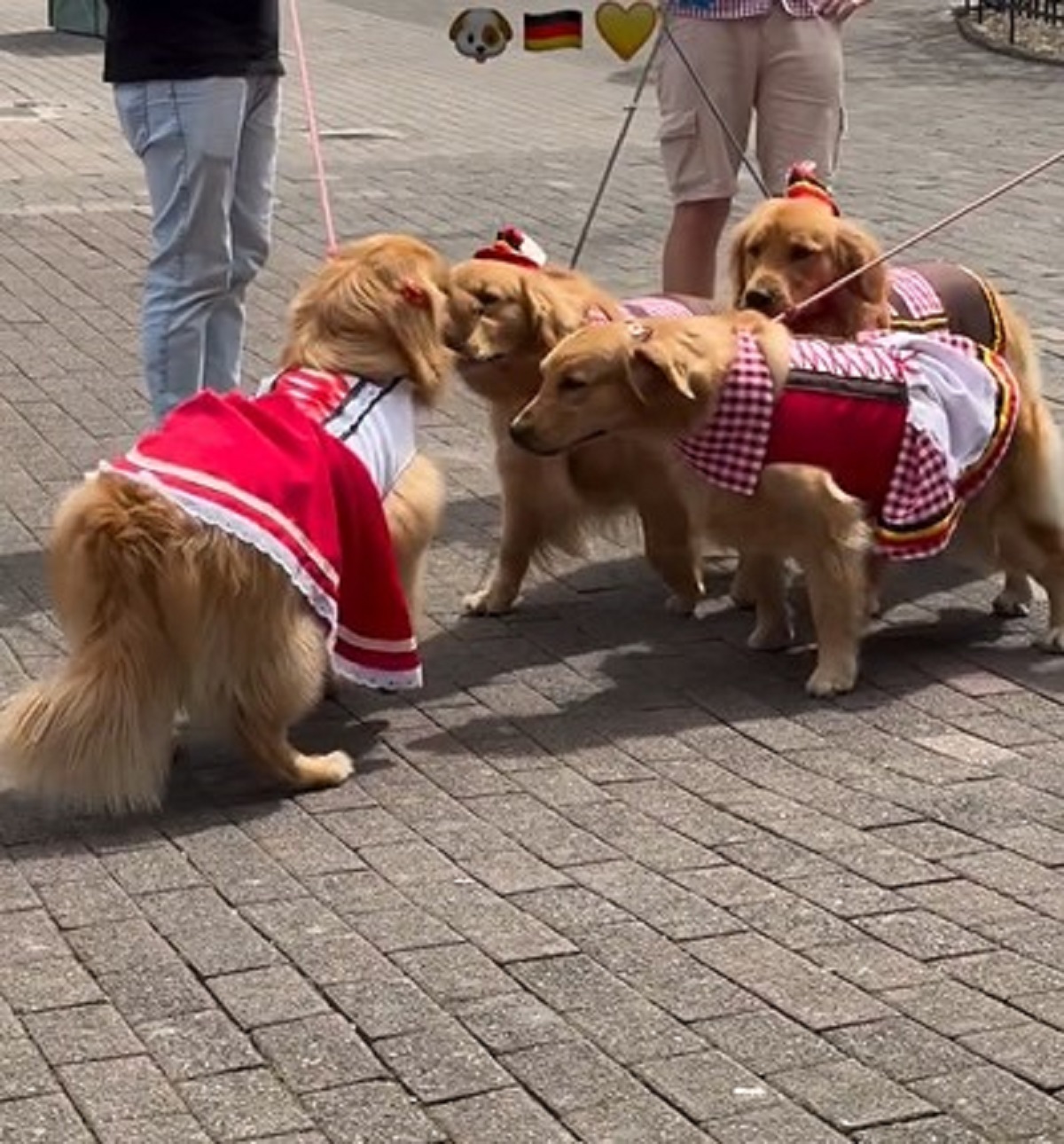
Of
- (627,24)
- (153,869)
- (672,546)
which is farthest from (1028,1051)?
(627,24)

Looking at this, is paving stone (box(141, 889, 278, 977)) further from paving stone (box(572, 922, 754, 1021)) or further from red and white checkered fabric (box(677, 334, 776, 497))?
red and white checkered fabric (box(677, 334, 776, 497))

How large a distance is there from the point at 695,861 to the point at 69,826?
1.32m

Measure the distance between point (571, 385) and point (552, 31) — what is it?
88.7 inches

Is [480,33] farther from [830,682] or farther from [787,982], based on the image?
[787,982]

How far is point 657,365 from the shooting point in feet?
19.2

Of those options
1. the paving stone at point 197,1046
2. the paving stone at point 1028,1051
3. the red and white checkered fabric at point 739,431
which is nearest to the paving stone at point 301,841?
the paving stone at point 197,1046

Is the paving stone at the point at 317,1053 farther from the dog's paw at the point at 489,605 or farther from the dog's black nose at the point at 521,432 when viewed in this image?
the dog's paw at the point at 489,605

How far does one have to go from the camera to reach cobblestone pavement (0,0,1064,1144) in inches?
158

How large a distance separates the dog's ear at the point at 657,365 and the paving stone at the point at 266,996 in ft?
6.28

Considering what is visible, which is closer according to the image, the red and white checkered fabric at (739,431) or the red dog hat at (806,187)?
the red and white checkered fabric at (739,431)

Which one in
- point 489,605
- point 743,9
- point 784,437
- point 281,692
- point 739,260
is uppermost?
point 743,9

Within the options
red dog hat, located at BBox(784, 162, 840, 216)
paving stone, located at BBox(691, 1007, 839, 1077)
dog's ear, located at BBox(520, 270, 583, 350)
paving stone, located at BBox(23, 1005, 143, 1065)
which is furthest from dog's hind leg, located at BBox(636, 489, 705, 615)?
paving stone, located at BBox(23, 1005, 143, 1065)

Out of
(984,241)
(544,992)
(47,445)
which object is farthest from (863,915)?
(984,241)

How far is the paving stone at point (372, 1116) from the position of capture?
12.8ft
